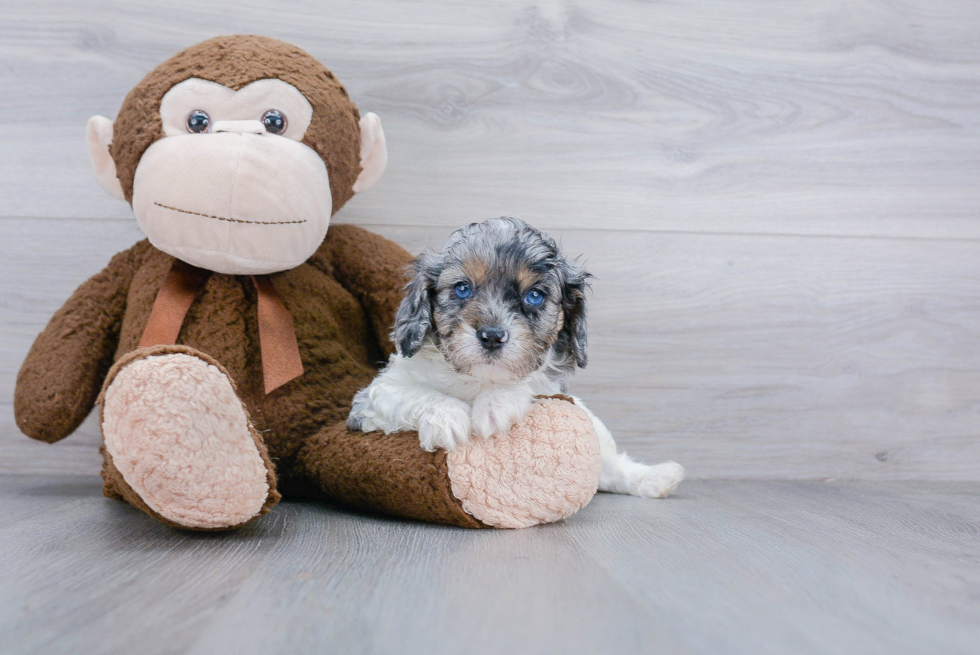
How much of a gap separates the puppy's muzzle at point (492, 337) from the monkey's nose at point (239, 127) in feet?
2.01

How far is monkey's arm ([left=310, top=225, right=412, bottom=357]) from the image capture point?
1646mm

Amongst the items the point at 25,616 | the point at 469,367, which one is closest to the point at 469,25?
the point at 469,367

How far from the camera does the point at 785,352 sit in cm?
203

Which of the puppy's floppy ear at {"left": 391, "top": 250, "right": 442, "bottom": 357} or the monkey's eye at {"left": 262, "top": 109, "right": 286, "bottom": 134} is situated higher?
the monkey's eye at {"left": 262, "top": 109, "right": 286, "bottom": 134}

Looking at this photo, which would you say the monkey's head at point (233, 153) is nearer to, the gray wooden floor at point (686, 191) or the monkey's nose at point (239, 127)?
the monkey's nose at point (239, 127)

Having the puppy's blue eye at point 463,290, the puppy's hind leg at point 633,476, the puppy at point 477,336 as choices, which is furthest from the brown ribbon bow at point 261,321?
the puppy's hind leg at point 633,476

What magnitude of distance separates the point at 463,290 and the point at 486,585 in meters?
0.54

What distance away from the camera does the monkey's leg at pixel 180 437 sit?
1.03 meters

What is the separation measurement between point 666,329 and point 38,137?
5.73 ft

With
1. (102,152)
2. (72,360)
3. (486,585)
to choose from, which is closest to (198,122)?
(102,152)

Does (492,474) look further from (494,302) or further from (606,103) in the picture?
(606,103)

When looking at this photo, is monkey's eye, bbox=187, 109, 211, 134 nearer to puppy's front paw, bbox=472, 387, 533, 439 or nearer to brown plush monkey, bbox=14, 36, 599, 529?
brown plush monkey, bbox=14, 36, 599, 529

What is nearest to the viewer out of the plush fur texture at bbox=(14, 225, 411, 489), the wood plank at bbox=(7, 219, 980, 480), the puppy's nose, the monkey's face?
the puppy's nose

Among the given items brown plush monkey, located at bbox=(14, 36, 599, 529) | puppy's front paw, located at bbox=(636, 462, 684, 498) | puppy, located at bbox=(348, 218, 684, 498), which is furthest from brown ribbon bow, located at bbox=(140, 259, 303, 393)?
puppy's front paw, located at bbox=(636, 462, 684, 498)
